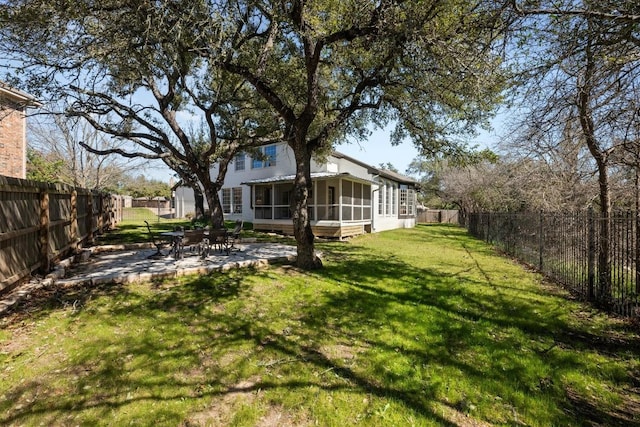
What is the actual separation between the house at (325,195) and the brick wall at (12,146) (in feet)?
35.3

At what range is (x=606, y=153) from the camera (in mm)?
5871

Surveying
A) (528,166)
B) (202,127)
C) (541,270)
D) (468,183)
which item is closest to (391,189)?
(468,183)

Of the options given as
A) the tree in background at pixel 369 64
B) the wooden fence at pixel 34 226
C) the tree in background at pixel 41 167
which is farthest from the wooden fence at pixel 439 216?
the wooden fence at pixel 34 226

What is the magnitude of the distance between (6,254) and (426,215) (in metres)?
40.1

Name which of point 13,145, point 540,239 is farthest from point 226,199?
point 540,239

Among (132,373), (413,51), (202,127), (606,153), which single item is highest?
(202,127)

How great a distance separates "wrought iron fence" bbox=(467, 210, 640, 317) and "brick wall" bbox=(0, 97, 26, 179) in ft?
69.6

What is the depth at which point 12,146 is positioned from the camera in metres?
15.6

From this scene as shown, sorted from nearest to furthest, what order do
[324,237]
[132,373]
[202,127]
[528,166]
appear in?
[132,373]
[528,166]
[324,237]
[202,127]

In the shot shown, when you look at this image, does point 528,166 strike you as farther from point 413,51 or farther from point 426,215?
point 426,215

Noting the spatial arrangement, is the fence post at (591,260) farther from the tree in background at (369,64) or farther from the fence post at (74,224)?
the fence post at (74,224)

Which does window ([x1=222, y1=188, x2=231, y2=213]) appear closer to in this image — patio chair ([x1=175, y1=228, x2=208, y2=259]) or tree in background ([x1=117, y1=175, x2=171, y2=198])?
patio chair ([x1=175, y1=228, x2=208, y2=259])

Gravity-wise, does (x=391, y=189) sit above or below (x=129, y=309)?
above

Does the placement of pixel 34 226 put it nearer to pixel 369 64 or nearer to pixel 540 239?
pixel 369 64
